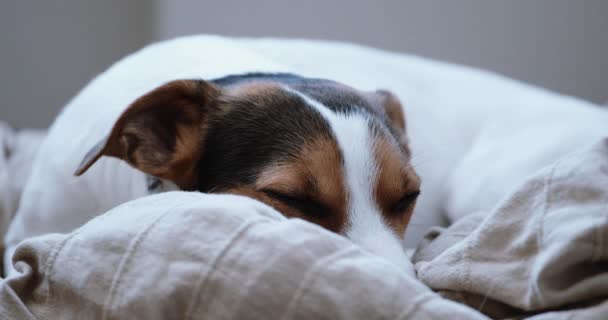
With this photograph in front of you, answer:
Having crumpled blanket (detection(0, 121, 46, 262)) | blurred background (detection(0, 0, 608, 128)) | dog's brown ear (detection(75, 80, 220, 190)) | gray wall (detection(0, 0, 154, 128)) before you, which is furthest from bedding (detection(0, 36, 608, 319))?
gray wall (detection(0, 0, 154, 128))

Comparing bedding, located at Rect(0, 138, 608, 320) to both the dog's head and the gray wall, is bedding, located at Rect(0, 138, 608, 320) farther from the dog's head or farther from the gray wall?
the gray wall

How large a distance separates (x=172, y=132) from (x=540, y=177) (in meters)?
0.73

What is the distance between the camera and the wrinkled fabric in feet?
2.57

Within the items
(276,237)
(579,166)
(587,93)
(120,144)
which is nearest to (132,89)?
(120,144)

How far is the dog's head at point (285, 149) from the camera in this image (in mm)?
1165

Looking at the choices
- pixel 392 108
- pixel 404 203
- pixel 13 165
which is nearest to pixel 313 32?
pixel 13 165

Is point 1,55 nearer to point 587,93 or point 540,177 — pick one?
point 587,93

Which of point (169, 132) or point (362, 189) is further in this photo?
point (169, 132)

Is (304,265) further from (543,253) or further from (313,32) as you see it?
(313,32)

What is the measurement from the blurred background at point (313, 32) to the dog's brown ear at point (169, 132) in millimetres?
1815

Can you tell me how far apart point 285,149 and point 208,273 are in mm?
451

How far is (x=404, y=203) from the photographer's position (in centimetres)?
128

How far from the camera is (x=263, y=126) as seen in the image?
4.25ft

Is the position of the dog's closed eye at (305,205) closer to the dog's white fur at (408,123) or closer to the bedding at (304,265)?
the bedding at (304,265)
